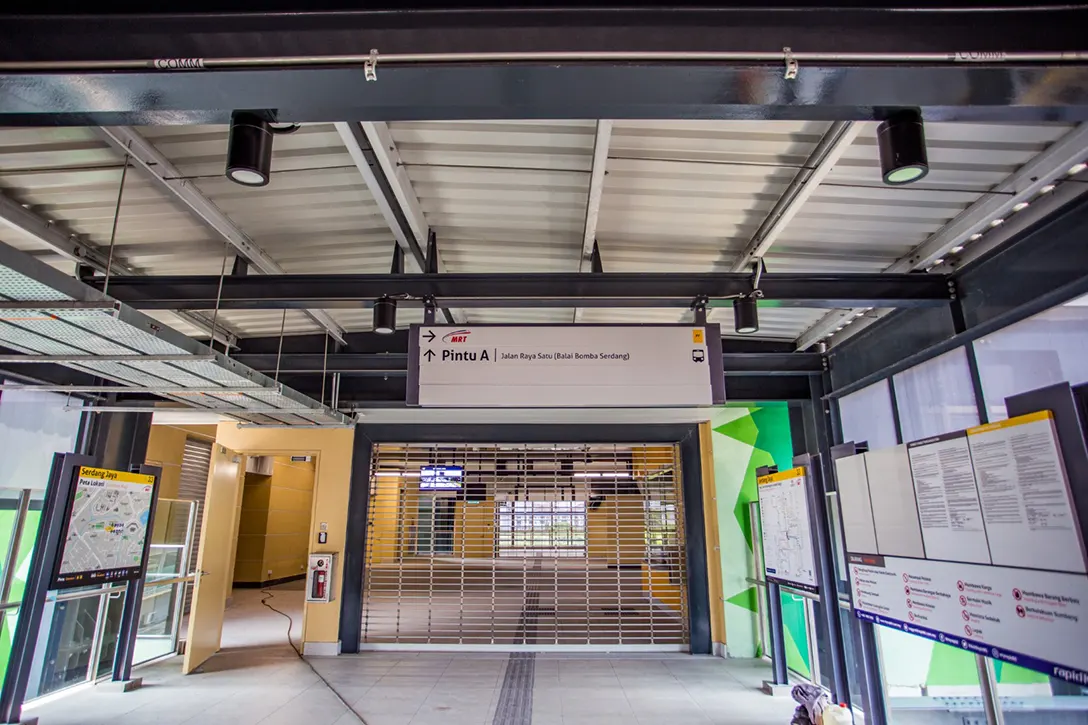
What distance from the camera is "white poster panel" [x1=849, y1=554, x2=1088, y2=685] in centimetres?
221

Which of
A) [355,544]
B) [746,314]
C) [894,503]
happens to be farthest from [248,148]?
[355,544]

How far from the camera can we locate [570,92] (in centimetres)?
179

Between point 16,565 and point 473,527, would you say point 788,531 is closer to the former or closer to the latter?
point 473,527

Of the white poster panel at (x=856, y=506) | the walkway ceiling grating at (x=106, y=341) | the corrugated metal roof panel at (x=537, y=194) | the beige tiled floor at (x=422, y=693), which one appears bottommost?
the beige tiled floor at (x=422, y=693)

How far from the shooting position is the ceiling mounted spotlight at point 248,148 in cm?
193

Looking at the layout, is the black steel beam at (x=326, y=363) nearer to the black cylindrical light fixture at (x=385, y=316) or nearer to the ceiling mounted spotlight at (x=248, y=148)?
the black cylindrical light fixture at (x=385, y=316)

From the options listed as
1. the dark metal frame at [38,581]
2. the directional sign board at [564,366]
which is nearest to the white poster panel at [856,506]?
the directional sign board at [564,366]

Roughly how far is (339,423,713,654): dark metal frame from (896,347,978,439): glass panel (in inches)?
125

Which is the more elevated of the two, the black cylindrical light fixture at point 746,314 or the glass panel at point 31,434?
the black cylindrical light fixture at point 746,314

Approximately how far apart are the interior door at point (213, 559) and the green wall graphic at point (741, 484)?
5724 millimetres

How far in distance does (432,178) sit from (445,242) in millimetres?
814

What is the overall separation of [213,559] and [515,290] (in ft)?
16.6

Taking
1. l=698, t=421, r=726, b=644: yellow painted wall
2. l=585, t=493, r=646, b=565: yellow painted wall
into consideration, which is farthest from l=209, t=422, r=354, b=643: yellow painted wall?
l=698, t=421, r=726, b=644: yellow painted wall

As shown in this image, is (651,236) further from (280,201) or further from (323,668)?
(323,668)
